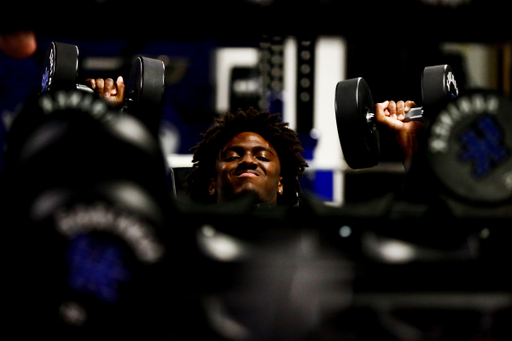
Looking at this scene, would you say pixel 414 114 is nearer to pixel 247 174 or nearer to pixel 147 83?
pixel 247 174

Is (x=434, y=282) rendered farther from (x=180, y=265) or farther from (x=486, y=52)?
(x=486, y=52)

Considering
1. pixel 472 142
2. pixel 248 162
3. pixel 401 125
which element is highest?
pixel 472 142

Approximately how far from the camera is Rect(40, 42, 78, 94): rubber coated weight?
1.36 metres

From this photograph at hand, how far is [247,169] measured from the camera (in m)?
1.70

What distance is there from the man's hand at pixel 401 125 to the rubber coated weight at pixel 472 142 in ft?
→ 2.12

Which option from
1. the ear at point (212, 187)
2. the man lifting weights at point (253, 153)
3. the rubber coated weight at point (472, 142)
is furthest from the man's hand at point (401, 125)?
the rubber coated weight at point (472, 142)

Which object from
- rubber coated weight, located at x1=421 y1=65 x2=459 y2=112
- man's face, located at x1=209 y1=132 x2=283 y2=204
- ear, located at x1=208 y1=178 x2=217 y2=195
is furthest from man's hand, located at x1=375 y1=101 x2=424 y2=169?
ear, located at x1=208 y1=178 x2=217 y2=195

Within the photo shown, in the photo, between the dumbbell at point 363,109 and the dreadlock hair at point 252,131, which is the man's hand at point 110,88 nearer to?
the dreadlock hair at point 252,131

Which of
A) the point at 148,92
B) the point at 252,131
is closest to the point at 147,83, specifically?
the point at 148,92

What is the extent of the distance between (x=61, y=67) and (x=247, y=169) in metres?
0.56

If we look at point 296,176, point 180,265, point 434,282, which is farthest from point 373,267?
point 296,176

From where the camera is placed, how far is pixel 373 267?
790 millimetres

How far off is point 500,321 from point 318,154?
205cm

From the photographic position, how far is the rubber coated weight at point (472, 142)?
2.74 ft
